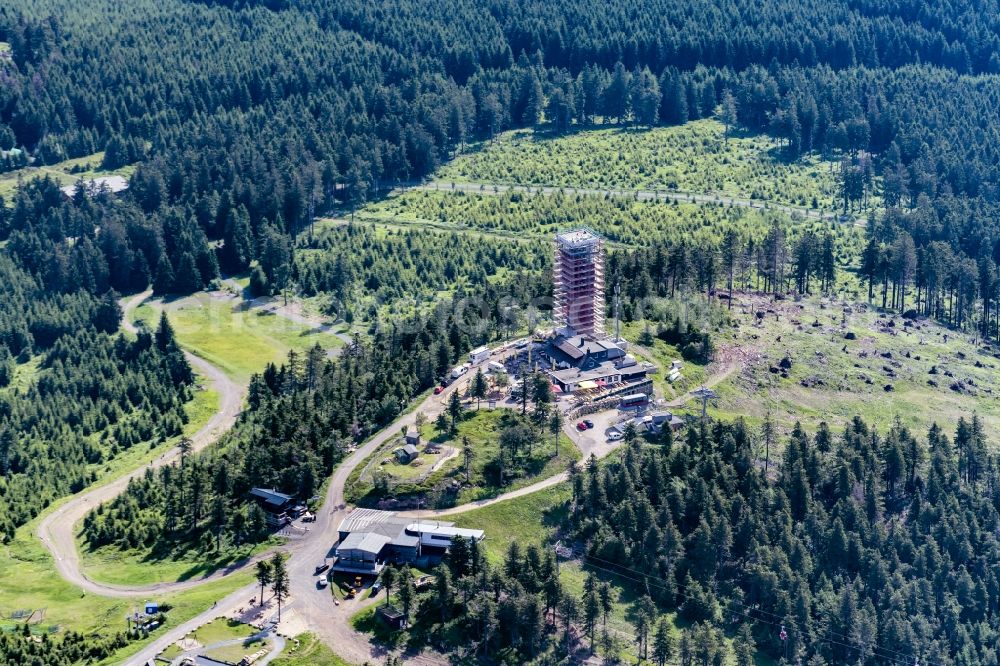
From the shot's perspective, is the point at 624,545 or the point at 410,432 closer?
the point at 624,545

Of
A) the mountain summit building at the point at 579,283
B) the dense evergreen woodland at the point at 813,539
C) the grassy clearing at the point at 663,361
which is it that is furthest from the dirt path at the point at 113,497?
the grassy clearing at the point at 663,361

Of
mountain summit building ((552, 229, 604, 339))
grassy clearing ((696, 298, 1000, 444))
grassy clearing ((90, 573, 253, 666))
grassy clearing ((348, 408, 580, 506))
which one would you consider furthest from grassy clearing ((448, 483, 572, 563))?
mountain summit building ((552, 229, 604, 339))

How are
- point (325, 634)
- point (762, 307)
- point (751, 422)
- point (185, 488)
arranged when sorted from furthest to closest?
point (762, 307) < point (751, 422) < point (185, 488) < point (325, 634)

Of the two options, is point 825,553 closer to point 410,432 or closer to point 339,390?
point 410,432

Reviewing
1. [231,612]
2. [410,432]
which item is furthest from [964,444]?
[231,612]

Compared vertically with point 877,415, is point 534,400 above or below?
above

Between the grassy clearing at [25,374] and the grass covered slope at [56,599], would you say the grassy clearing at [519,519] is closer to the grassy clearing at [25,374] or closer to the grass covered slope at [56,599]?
Answer: the grass covered slope at [56,599]

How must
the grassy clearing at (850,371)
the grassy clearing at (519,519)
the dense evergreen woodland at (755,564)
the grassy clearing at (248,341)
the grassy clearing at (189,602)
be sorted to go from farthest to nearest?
the grassy clearing at (248,341)
the grassy clearing at (850,371)
the grassy clearing at (519,519)
the dense evergreen woodland at (755,564)
the grassy clearing at (189,602)
